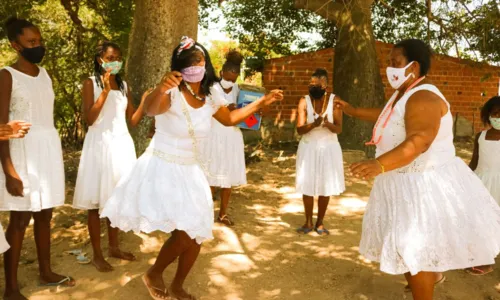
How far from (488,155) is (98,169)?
3.85m

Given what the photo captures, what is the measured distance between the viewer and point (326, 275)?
4508 mm

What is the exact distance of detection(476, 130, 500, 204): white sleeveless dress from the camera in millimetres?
4754

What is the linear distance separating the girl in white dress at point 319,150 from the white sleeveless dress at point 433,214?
6.90 ft

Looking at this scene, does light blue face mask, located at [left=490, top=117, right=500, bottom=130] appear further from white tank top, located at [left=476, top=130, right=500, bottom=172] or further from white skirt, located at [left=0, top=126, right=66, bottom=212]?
white skirt, located at [left=0, top=126, right=66, bottom=212]

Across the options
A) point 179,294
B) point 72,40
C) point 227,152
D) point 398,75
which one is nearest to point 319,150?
point 227,152

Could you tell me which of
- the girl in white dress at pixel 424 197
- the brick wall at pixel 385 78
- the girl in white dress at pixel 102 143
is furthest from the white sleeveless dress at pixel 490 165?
the brick wall at pixel 385 78

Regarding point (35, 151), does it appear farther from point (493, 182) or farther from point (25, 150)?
point (493, 182)

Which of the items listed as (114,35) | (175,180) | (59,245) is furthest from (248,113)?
(114,35)

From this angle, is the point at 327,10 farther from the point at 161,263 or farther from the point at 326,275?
the point at 161,263

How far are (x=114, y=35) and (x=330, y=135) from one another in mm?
6754

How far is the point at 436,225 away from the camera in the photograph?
3.19 metres

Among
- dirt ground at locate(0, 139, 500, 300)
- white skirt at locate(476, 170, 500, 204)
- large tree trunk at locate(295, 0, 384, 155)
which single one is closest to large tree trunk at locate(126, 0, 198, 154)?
dirt ground at locate(0, 139, 500, 300)

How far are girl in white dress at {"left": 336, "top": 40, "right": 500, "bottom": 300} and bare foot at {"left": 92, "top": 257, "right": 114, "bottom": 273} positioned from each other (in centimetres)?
242

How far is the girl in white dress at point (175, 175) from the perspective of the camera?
3410 millimetres
